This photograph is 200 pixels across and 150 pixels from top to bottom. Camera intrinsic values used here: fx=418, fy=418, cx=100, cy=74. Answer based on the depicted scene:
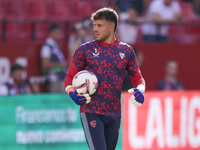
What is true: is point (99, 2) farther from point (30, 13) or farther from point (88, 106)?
point (88, 106)

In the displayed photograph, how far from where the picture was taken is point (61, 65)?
8.88 meters

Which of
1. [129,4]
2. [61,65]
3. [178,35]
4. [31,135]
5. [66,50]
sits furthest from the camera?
[178,35]

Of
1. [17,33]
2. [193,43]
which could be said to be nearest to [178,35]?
[193,43]

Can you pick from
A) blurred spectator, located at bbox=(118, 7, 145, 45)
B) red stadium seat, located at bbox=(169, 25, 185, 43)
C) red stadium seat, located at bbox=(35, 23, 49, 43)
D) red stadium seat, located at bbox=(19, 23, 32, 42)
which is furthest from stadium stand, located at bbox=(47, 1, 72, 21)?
red stadium seat, located at bbox=(169, 25, 185, 43)

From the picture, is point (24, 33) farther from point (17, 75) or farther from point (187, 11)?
point (187, 11)

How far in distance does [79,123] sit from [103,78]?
337cm

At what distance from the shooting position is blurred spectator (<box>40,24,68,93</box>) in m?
8.94

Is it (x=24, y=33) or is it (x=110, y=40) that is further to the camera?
(x=24, y=33)

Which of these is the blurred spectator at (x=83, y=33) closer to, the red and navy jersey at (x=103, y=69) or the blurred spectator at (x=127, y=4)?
the blurred spectator at (x=127, y=4)

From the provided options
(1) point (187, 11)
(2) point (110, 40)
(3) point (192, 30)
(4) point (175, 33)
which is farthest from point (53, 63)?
(1) point (187, 11)

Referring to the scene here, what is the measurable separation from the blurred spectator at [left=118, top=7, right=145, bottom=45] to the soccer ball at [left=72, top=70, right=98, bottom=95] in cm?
556

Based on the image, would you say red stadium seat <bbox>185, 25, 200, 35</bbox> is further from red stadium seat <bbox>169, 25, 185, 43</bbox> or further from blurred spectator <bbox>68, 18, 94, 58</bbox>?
blurred spectator <bbox>68, 18, 94, 58</bbox>

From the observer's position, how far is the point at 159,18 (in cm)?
1073

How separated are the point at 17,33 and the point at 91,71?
6109 mm
